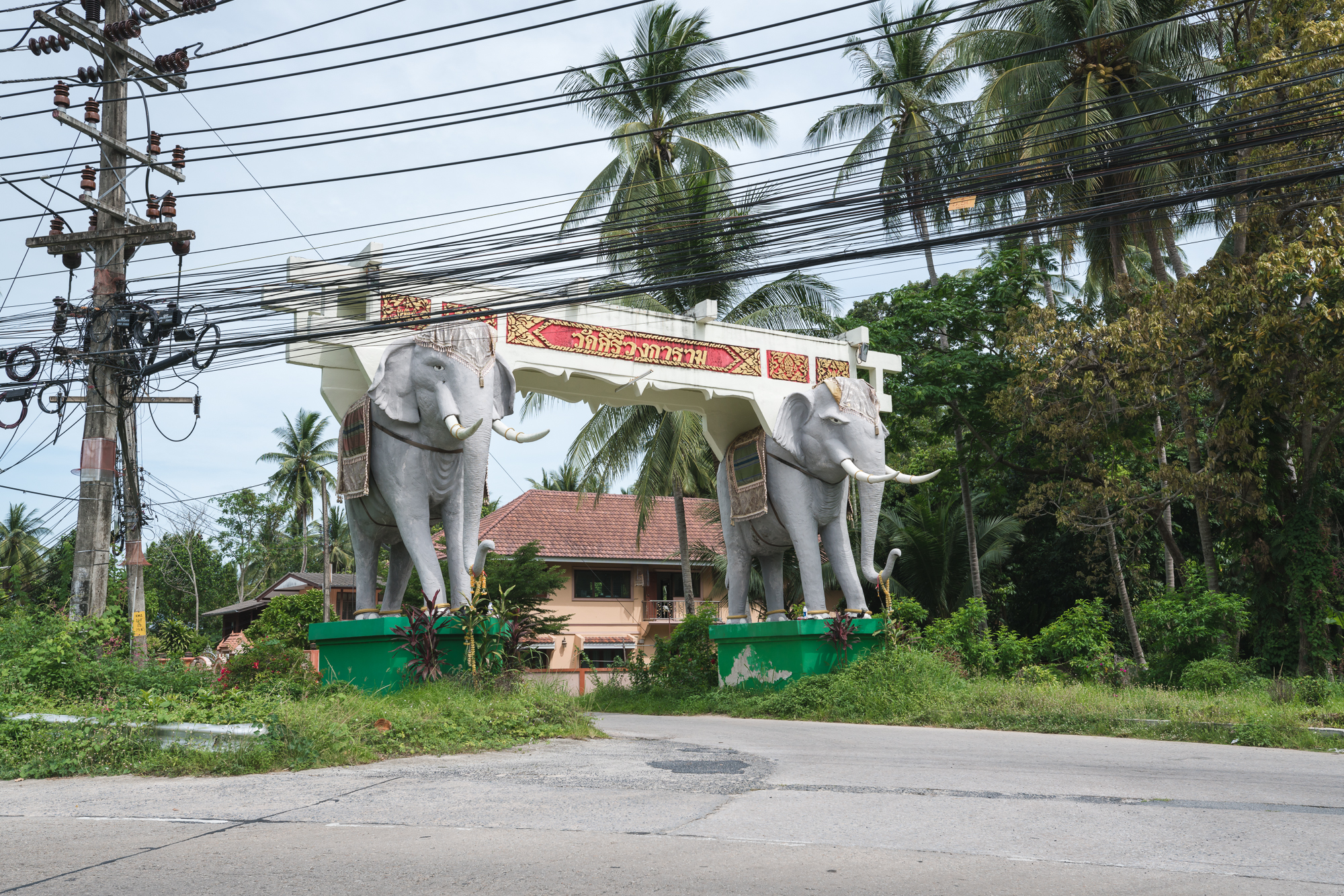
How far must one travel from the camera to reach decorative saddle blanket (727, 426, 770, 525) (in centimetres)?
1430

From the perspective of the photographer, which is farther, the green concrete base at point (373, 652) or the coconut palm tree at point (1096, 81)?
the coconut palm tree at point (1096, 81)

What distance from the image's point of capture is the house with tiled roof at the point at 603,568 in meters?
31.4

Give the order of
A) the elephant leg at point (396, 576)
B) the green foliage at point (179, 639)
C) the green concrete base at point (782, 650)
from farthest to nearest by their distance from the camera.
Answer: the green foliage at point (179, 639)
the green concrete base at point (782, 650)
the elephant leg at point (396, 576)

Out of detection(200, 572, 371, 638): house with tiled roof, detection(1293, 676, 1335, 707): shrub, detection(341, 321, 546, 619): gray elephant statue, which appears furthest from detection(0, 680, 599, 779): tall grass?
detection(200, 572, 371, 638): house with tiled roof

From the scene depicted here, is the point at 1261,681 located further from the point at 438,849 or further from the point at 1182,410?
the point at 438,849

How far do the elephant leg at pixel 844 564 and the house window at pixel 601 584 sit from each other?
61.2ft

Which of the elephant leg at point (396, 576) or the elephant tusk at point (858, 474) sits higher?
the elephant tusk at point (858, 474)

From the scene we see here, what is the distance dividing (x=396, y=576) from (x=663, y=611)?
21.3 m

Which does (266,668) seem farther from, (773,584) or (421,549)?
(773,584)

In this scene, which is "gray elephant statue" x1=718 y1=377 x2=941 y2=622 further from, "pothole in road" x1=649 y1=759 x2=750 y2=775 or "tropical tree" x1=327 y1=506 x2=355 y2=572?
"tropical tree" x1=327 y1=506 x2=355 y2=572

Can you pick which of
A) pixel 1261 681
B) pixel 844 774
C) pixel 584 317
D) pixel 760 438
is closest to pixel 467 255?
pixel 584 317

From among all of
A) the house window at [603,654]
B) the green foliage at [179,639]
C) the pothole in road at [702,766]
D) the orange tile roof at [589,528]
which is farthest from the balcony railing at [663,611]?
the pothole in road at [702,766]

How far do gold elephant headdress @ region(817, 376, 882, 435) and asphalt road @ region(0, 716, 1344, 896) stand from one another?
559 cm

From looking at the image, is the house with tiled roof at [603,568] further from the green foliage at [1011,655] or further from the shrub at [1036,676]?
the shrub at [1036,676]
